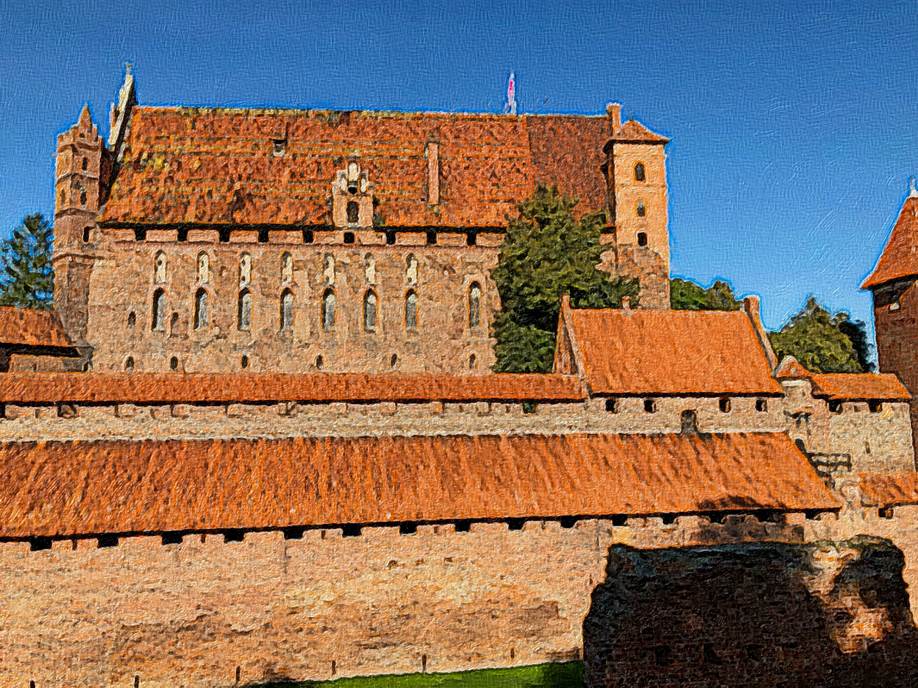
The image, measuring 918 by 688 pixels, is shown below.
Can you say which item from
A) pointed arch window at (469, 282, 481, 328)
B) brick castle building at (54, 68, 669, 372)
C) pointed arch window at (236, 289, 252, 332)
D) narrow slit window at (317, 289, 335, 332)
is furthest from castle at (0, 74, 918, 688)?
narrow slit window at (317, 289, 335, 332)

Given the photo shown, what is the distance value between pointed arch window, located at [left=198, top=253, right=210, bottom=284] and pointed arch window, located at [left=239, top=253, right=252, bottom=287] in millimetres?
1505

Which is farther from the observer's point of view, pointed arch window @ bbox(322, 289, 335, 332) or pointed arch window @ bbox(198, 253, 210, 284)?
pointed arch window @ bbox(322, 289, 335, 332)

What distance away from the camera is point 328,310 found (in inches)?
1420

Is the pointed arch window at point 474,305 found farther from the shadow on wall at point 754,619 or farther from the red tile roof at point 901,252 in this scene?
the shadow on wall at point 754,619

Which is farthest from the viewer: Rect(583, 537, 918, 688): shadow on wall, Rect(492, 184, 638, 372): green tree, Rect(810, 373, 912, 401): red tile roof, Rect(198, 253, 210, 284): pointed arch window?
Rect(198, 253, 210, 284): pointed arch window

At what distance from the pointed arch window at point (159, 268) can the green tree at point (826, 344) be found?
31878 mm

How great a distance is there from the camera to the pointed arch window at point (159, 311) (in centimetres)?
3503

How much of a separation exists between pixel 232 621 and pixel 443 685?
538 cm

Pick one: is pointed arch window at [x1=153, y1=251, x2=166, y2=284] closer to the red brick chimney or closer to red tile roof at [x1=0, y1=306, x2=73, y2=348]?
red tile roof at [x1=0, y1=306, x2=73, y2=348]

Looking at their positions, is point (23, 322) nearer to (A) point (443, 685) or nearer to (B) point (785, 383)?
(A) point (443, 685)

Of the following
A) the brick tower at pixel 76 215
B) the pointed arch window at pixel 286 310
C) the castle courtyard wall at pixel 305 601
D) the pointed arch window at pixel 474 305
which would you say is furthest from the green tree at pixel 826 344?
the brick tower at pixel 76 215

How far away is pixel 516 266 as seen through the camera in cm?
3297

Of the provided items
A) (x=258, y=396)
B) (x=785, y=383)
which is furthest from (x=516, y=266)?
(x=258, y=396)

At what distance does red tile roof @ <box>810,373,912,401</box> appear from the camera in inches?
1003
